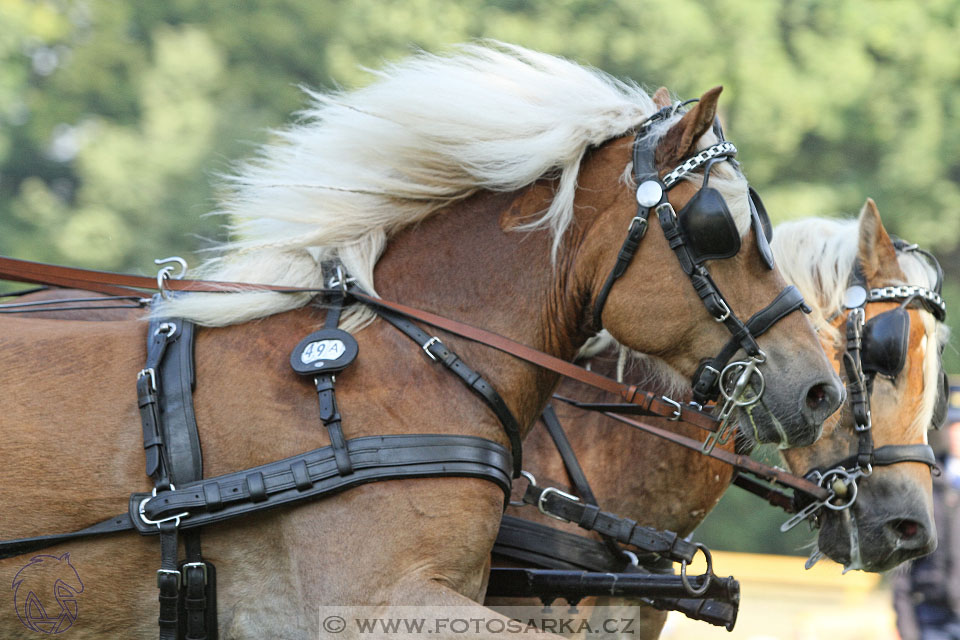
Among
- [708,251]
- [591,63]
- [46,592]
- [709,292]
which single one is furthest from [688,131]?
[591,63]

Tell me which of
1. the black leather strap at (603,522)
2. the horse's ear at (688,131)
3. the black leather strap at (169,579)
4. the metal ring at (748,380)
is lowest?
the black leather strap at (169,579)

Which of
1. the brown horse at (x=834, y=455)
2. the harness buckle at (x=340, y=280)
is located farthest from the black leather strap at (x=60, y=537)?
the brown horse at (x=834, y=455)

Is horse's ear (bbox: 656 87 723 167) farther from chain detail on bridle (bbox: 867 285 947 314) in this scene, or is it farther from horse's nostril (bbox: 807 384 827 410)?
chain detail on bridle (bbox: 867 285 947 314)

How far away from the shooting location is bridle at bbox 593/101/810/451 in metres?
2.57

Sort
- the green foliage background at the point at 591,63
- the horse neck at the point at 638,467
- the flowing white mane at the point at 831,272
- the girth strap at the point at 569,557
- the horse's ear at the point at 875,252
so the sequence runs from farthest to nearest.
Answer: the green foliage background at the point at 591,63, the horse's ear at the point at 875,252, the flowing white mane at the point at 831,272, the horse neck at the point at 638,467, the girth strap at the point at 569,557

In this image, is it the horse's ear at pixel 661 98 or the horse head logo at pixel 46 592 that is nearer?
the horse head logo at pixel 46 592

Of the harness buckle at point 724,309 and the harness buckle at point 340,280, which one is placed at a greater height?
the harness buckle at point 340,280

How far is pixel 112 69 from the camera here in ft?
50.3

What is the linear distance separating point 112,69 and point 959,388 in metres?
13.3

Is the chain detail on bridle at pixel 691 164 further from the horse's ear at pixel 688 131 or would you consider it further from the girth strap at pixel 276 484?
the girth strap at pixel 276 484

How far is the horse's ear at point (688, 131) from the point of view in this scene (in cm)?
259

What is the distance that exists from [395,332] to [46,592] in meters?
1.09

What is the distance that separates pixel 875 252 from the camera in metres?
3.88

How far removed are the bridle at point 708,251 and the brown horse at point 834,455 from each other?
792 millimetres
